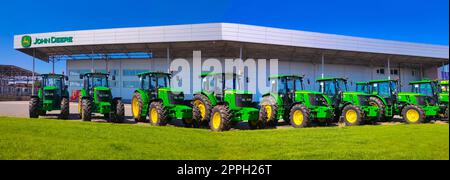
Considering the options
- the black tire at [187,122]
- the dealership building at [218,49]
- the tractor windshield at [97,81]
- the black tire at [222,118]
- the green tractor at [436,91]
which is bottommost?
the black tire at [187,122]

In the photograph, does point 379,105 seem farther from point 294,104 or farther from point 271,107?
point 271,107

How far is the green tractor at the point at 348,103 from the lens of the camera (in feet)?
51.0

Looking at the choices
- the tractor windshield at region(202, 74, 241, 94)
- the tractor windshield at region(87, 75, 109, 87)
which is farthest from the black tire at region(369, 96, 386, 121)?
the tractor windshield at region(87, 75, 109, 87)

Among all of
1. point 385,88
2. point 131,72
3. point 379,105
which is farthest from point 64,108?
point 131,72

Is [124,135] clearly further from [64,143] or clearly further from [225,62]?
[225,62]

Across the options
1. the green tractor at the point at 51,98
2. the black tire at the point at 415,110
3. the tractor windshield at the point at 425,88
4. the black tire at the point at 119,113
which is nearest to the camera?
the black tire at the point at 119,113

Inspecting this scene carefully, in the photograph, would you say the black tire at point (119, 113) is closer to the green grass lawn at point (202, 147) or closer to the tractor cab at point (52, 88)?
the tractor cab at point (52, 88)

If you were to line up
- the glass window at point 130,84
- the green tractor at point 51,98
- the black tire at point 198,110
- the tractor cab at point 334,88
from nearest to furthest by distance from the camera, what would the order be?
the black tire at point 198,110 < the tractor cab at point 334,88 < the green tractor at point 51,98 < the glass window at point 130,84

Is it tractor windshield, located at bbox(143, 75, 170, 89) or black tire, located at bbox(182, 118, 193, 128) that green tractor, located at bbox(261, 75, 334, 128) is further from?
tractor windshield, located at bbox(143, 75, 170, 89)

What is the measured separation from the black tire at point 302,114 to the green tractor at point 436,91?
7846 millimetres

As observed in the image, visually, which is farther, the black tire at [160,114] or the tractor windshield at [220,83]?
the black tire at [160,114]

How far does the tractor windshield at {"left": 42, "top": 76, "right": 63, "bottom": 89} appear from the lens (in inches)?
745

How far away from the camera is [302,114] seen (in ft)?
47.8

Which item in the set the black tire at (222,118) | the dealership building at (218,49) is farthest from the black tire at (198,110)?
the dealership building at (218,49)
